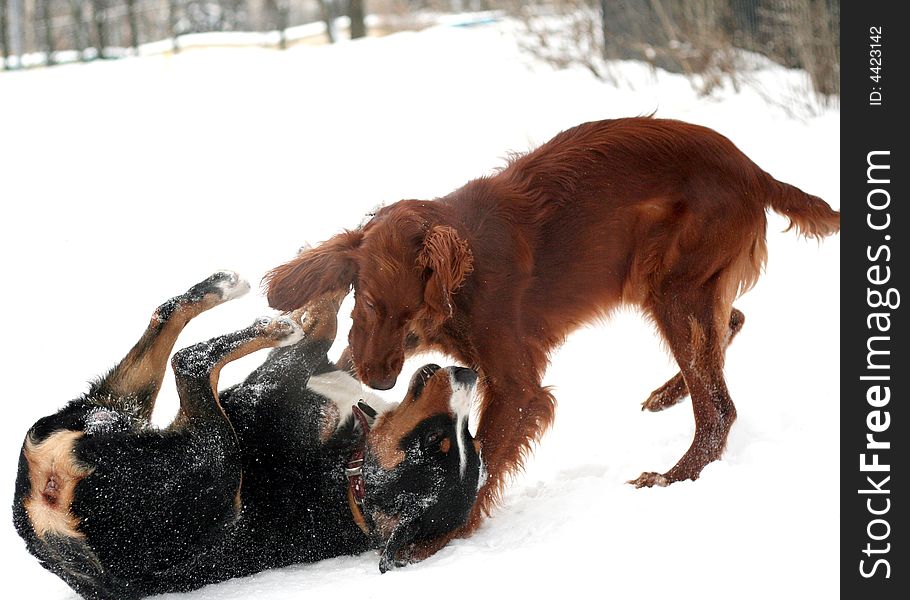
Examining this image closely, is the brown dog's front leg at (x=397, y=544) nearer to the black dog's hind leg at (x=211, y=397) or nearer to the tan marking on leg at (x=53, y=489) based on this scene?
the black dog's hind leg at (x=211, y=397)

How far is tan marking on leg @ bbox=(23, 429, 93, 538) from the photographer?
11.9 feet

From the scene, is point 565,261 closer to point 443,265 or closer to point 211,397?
point 443,265

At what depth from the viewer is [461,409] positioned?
399 cm

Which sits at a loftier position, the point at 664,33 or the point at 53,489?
the point at 664,33

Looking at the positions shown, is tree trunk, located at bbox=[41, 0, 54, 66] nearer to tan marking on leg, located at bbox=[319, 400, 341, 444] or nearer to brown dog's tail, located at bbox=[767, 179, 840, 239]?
tan marking on leg, located at bbox=[319, 400, 341, 444]

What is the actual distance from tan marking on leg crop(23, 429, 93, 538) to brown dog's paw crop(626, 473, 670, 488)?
234cm

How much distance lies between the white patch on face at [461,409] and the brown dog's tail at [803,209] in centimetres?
174

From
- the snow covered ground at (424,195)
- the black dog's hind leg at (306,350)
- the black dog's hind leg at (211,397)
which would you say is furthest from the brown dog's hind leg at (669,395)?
the black dog's hind leg at (211,397)

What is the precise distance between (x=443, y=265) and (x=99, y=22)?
14214 mm

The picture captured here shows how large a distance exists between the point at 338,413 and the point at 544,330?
1.01 metres

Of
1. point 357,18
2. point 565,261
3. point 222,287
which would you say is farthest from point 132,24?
point 565,261

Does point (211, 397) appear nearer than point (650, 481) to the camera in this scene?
Yes
